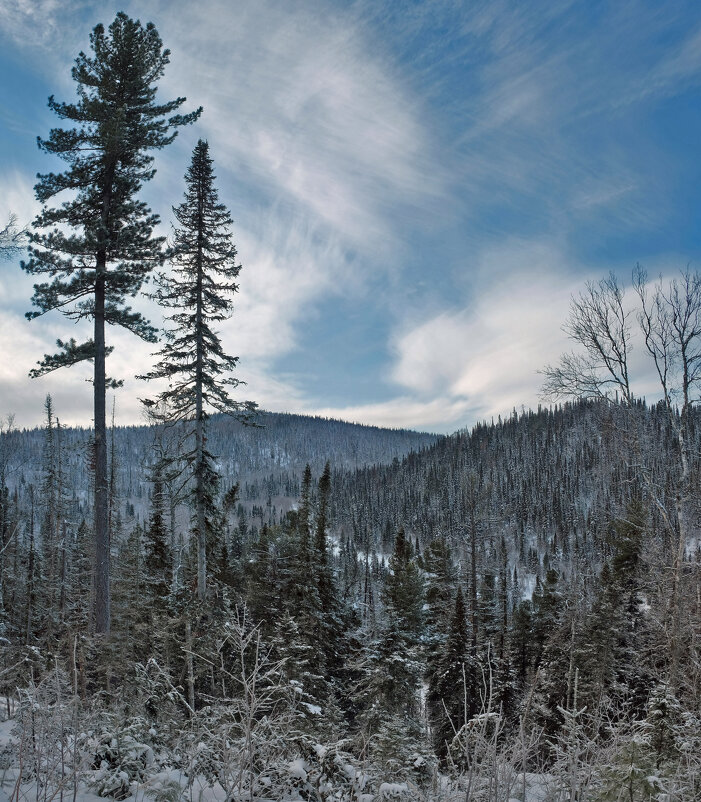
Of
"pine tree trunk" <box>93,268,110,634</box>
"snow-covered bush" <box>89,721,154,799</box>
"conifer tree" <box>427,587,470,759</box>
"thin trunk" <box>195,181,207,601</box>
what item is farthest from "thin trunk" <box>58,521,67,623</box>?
"snow-covered bush" <box>89,721,154,799</box>

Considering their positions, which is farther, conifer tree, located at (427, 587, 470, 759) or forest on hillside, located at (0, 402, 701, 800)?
conifer tree, located at (427, 587, 470, 759)

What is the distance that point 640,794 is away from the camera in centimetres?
416

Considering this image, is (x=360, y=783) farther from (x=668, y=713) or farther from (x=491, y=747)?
(x=668, y=713)

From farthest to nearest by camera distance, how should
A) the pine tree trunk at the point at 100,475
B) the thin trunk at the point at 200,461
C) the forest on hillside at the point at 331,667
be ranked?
the thin trunk at the point at 200,461
the pine tree trunk at the point at 100,475
the forest on hillside at the point at 331,667

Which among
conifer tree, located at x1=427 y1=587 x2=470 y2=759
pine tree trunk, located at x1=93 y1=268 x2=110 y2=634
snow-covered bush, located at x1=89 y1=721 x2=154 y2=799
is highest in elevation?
pine tree trunk, located at x1=93 y1=268 x2=110 y2=634

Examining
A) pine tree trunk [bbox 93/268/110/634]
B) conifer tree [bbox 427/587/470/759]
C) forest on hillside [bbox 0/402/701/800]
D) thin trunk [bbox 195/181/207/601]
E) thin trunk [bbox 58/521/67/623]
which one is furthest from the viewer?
thin trunk [bbox 58/521/67/623]

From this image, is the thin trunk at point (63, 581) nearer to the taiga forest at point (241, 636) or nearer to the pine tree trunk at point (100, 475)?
the taiga forest at point (241, 636)

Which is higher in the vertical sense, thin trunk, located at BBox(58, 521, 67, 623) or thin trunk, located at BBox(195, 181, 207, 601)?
thin trunk, located at BBox(195, 181, 207, 601)

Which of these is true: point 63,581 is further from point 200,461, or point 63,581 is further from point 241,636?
point 241,636

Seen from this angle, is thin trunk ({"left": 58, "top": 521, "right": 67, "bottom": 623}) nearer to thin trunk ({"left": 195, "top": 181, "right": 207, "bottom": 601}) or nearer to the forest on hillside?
the forest on hillside

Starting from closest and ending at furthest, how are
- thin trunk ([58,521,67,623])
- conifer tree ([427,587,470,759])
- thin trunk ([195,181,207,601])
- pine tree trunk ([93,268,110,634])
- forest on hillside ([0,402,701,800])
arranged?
1. forest on hillside ([0,402,701,800])
2. pine tree trunk ([93,268,110,634])
3. thin trunk ([195,181,207,601])
4. conifer tree ([427,587,470,759])
5. thin trunk ([58,521,67,623])

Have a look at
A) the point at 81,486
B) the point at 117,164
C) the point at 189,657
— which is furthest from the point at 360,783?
the point at 81,486

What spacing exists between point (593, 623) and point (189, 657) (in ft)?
61.3

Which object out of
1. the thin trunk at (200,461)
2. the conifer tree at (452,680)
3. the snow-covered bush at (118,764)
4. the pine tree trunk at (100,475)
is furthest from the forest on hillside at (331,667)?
the thin trunk at (200,461)
